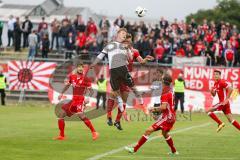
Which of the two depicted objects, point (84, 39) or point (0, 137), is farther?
point (84, 39)

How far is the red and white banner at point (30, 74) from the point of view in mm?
41375

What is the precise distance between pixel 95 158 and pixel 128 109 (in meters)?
22.0

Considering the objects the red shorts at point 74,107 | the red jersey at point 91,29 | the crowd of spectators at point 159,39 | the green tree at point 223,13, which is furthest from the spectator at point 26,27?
the green tree at point 223,13

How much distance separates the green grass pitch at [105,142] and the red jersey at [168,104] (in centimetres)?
100

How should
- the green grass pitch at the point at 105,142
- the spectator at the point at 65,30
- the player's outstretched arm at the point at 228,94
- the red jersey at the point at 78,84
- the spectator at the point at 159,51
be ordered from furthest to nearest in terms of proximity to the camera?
the spectator at the point at 65,30 < the spectator at the point at 159,51 < the player's outstretched arm at the point at 228,94 < the red jersey at the point at 78,84 < the green grass pitch at the point at 105,142

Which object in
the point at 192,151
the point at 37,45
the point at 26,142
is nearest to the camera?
the point at 192,151

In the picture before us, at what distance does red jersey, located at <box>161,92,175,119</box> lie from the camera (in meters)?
15.6

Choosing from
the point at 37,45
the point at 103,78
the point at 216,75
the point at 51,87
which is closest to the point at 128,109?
the point at 103,78

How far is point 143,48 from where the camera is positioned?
39469 mm

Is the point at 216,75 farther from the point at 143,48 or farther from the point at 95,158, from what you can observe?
the point at 143,48

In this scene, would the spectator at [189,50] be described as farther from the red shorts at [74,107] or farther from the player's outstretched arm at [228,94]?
the red shorts at [74,107]

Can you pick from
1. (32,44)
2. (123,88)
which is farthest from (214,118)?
(32,44)

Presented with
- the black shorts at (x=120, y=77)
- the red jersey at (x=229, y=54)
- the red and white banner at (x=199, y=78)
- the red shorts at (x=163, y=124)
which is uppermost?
the black shorts at (x=120, y=77)

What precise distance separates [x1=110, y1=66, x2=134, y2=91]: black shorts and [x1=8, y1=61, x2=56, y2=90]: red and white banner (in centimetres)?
2142
